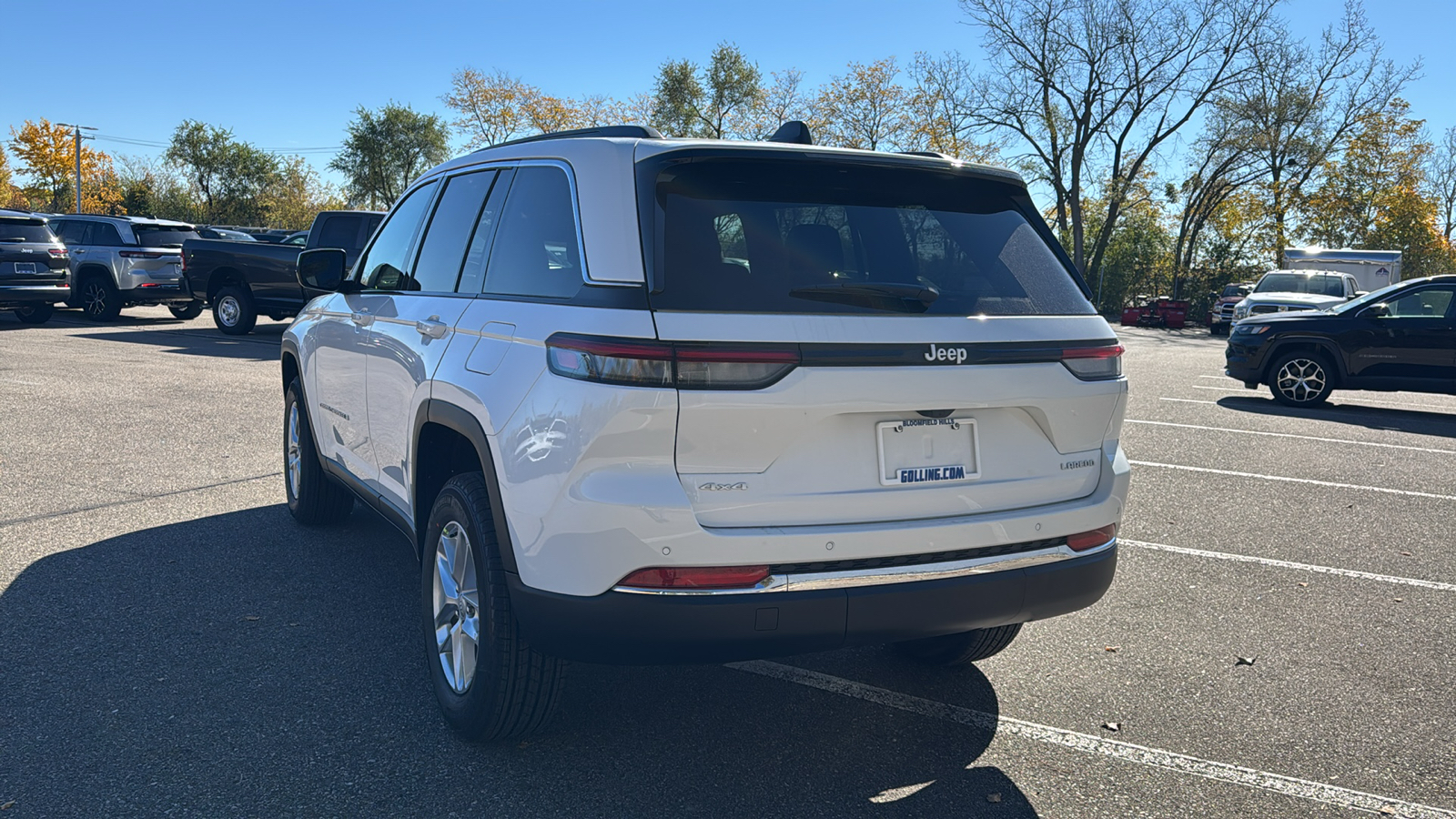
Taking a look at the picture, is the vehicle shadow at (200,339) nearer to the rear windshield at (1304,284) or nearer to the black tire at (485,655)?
the black tire at (485,655)

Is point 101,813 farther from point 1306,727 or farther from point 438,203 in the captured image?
point 1306,727

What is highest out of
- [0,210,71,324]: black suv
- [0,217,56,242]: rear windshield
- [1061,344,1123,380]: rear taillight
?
[0,217,56,242]: rear windshield

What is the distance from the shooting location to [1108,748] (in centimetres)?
347

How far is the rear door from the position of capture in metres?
2.77

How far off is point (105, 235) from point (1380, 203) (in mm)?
53063

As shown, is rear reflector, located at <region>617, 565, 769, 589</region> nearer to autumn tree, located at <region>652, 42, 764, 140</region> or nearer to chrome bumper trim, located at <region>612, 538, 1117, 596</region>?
chrome bumper trim, located at <region>612, 538, 1117, 596</region>

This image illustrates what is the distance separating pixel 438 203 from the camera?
4.38 meters

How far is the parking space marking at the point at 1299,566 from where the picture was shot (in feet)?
18.1

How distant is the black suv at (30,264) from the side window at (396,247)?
55.3ft

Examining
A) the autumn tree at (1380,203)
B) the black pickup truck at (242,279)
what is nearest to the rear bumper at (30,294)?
the black pickup truck at (242,279)

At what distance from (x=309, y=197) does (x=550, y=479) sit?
81019 millimetres

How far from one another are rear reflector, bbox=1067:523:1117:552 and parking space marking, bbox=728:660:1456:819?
0.67 m

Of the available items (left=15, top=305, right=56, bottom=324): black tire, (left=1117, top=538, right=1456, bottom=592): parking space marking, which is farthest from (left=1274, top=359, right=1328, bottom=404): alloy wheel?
(left=15, top=305, right=56, bottom=324): black tire

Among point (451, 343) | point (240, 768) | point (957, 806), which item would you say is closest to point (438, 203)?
point (451, 343)
